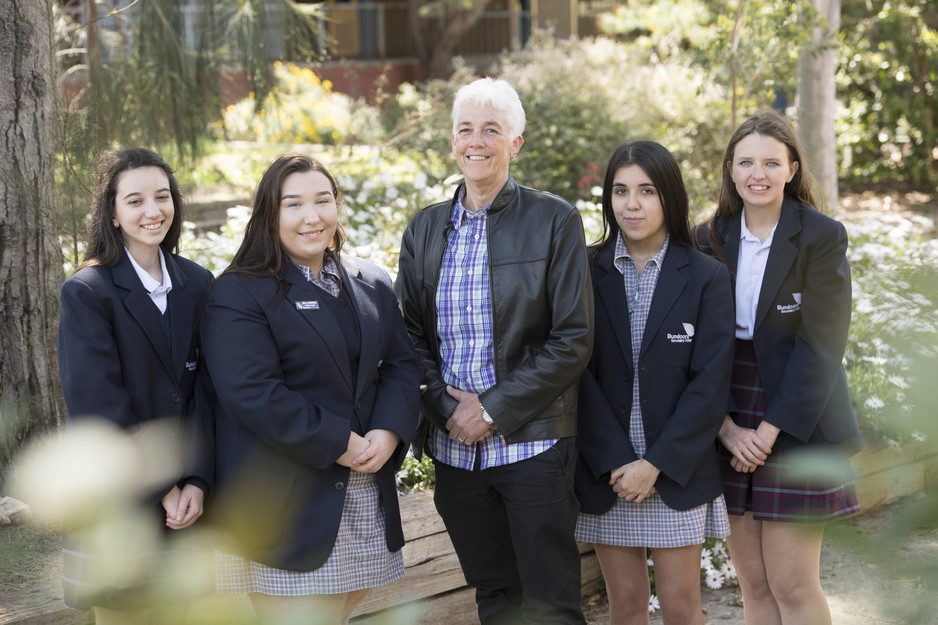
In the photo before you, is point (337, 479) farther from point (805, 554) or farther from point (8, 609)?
point (805, 554)

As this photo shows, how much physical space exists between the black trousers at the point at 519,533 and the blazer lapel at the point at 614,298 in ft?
1.08

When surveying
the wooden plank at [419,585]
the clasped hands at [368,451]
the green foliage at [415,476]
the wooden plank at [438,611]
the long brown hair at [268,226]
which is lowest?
the wooden plank at [438,611]

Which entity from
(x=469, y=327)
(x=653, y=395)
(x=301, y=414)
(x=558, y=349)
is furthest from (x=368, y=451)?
(x=653, y=395)

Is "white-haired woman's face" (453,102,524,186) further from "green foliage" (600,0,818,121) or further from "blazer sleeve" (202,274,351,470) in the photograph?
"green foliage" (600,0,818,121)

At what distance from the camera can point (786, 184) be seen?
272 centimetres

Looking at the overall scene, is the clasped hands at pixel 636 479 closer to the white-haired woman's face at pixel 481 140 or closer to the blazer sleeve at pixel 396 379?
Result: the blazer sleeve at pixel 396 379

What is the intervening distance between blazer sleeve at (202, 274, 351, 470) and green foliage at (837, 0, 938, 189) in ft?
31.6

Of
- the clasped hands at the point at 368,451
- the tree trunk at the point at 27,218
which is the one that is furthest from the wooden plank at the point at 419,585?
the tree trunk at the point at 27,218

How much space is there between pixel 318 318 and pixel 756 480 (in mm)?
1358

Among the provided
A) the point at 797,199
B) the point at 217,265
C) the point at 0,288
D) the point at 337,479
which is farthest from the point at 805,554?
the point at 217,265

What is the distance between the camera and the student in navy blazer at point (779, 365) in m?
2.52

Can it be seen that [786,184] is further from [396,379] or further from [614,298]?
[396,379]

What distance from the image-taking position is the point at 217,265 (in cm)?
464

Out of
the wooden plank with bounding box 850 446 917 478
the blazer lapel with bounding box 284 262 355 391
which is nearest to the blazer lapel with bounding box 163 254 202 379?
the blazer lapel with bounding box 284 262 355 391
